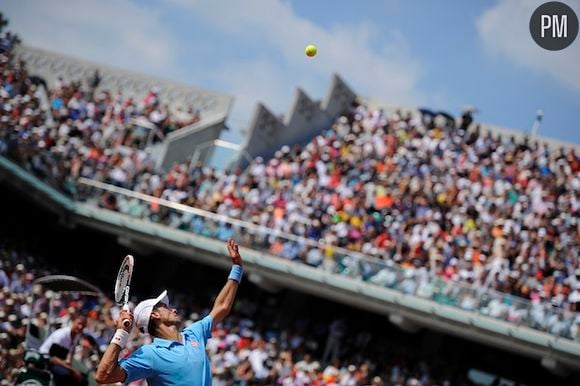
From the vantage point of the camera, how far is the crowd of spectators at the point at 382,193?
66.7 feet

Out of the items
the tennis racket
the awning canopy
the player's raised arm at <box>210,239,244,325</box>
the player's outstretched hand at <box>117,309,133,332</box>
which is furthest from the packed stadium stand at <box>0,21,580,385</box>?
the player's outstretched hand at <box>117,309,133,332</box>

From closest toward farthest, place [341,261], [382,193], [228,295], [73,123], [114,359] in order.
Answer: [114,359], [228,295], [341,261], [382,193], [73,123]

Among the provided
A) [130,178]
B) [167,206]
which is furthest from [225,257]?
[130,178]

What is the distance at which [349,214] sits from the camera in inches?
910

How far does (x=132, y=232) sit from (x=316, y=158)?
19.1 feet

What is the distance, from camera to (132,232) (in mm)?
24031

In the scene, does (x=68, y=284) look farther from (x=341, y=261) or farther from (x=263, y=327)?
(x=263, y=327)

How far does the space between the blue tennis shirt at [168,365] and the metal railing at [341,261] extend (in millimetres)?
13748

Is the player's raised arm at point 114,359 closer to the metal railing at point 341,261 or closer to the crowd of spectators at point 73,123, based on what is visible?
the metal railing at point 341,261

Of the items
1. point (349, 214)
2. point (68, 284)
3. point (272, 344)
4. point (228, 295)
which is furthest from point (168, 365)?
point (349, 214)

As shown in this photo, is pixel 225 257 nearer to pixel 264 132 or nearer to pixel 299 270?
pixel 299 270

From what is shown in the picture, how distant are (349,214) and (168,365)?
1764cm

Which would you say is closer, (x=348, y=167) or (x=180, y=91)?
(x=348, y=167)

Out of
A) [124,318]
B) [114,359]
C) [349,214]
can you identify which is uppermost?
[349,214]
